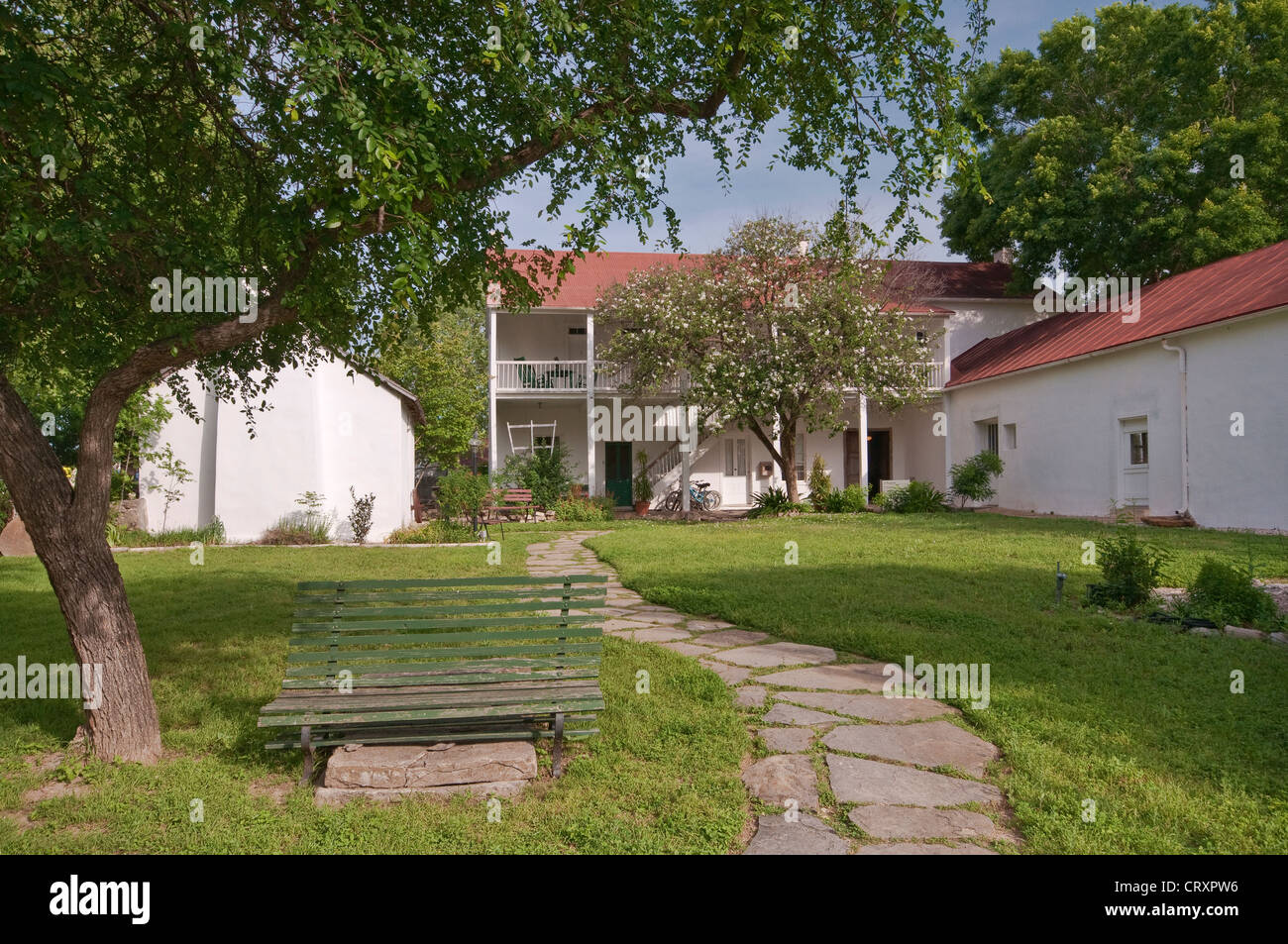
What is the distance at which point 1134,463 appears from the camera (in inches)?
640

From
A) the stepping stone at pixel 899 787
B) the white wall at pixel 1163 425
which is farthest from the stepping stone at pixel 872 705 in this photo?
the white wall at pixel 1163 425

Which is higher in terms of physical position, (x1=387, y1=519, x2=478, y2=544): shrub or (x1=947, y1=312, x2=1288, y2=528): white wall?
(x1=947, y1=312, x2=1288, y2=528): white wall

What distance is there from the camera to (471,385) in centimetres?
2602

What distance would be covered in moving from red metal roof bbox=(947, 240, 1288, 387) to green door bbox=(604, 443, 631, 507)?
967 centimetres

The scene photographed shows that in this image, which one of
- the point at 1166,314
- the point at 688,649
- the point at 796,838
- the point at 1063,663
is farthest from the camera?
the point at 1166,314

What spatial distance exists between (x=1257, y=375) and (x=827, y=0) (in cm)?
1190

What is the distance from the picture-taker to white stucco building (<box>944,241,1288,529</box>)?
514 inches

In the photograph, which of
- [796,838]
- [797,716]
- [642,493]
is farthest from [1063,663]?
[642,493]

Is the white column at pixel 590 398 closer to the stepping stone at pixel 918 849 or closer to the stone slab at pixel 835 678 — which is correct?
the stone slab at pixel 835 678

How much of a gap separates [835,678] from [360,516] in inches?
477

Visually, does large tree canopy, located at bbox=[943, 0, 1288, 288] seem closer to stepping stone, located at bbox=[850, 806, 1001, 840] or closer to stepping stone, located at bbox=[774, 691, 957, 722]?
stepping stone, located at bbox=[774, 691, 957, 722]

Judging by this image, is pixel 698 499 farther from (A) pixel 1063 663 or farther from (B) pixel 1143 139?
(A) pixel 1063 663

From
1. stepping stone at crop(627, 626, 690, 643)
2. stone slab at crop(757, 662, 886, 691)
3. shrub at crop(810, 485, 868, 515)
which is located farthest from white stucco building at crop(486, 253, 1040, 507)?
stone slab at crop(757, 662, 886, 691)
